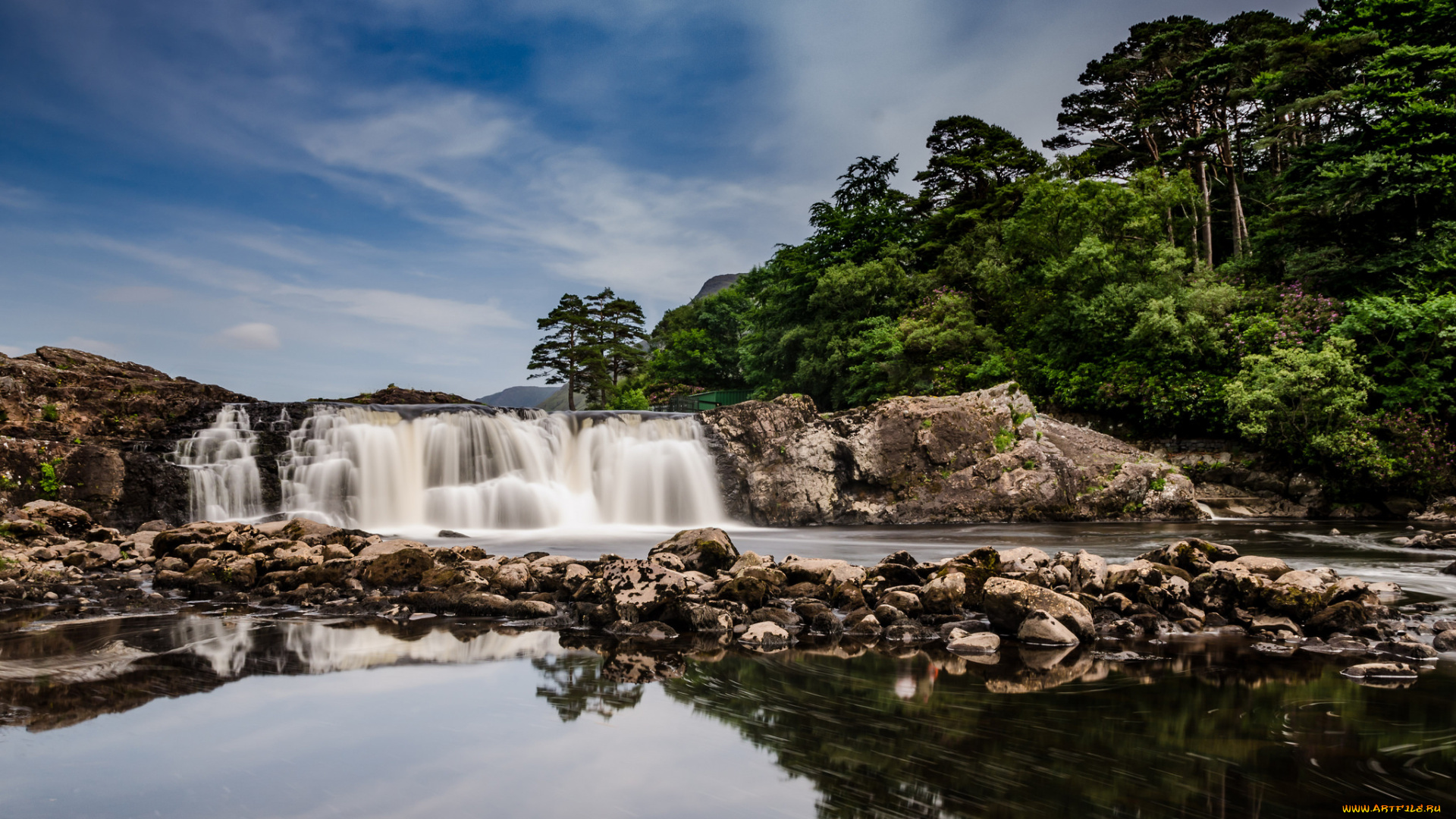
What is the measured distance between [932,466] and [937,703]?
17615 millimetres

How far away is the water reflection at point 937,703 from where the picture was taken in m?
3.79

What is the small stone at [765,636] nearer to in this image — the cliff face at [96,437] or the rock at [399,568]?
the rock at [399,568]

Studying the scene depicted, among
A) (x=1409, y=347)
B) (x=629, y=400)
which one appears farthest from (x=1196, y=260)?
(x=629, y=400)

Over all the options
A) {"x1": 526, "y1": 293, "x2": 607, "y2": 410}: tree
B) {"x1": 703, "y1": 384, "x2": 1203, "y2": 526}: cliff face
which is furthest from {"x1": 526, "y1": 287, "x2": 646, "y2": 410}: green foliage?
{"x1": 703, "y1": 384, "x2": 1203, "y2": 526}: cliff face

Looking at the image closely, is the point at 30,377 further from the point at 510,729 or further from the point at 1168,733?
the point at 1168,733

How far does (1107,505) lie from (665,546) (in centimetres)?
1622

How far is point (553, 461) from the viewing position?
20.9 m

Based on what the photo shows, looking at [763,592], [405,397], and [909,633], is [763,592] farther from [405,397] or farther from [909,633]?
[405,397]

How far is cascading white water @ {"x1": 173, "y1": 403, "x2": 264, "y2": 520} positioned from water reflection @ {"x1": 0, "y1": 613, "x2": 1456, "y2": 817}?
989 centimetres

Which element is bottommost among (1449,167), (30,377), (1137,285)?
(30,377)

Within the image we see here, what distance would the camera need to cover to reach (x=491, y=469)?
19641 mm

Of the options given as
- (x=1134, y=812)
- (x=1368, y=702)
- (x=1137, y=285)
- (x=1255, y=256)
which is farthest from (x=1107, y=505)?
(x=1134, y=812)

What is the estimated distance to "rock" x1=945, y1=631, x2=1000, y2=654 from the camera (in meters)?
6.69

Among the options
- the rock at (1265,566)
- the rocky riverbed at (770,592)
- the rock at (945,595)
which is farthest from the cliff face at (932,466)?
the rock at (945,595)
